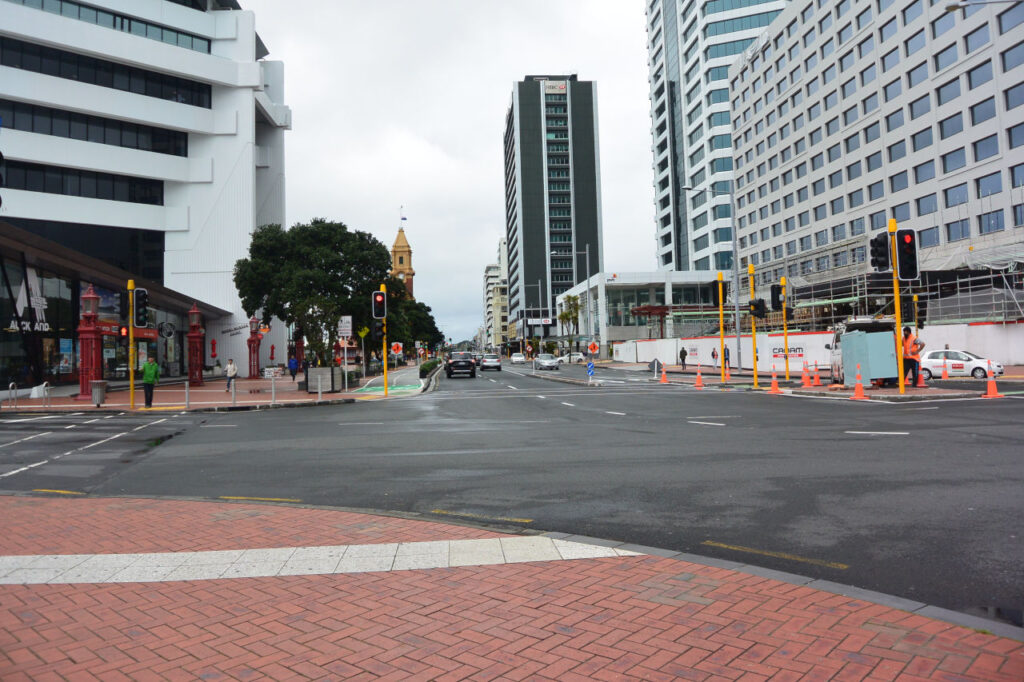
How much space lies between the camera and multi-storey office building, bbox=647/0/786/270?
84812 mm

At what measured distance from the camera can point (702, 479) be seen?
7.93 m

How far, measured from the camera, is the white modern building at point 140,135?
47.7 meters

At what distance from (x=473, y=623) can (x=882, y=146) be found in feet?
209

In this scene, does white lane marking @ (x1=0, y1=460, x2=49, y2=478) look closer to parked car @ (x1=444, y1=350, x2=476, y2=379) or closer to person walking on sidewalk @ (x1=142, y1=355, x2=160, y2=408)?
person walking on sidewalk @ (x1=142, y1=355, x2=160, y2=408)

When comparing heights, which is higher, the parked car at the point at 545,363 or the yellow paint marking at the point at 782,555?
the parked car at the point at 545,363

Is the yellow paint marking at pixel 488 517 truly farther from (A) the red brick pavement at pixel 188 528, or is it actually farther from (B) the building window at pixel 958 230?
(B) the building window at pixel 958 230

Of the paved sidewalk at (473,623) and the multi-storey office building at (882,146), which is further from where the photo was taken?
the multi-storey office building at (882,146)

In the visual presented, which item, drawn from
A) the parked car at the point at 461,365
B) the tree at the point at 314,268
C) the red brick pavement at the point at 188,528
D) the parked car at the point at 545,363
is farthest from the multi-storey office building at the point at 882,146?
the red brick pavement at the point at 188,528

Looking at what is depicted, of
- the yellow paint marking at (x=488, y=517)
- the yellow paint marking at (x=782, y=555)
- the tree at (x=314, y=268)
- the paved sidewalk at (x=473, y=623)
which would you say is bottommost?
the yellow paint marking at (x=782, y=555)

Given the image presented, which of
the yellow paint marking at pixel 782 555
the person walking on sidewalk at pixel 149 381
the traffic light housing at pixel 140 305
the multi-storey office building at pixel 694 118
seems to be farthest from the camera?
the multi-storey office building at pixel 694 118

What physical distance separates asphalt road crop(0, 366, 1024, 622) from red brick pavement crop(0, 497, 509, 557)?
718 millimetres

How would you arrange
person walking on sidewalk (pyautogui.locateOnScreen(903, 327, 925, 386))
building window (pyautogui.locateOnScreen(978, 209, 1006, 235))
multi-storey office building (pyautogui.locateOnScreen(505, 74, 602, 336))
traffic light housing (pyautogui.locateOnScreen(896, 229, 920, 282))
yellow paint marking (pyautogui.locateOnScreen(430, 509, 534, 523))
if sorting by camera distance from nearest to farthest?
yellow paint marking (pyautogui.locateOnScreen(430, 509, 534, 523)) < traffic light housing (pyautogui.locateOnScreen(896, 229, 920, 282)) < person walking on sidewalk (pyautogui.locateOnScreen(903, 327, 925, 386)) < building window (pyautogui.locateOnScreen(978, 209, 1006, 235)) < multi-storey office building (pyautogui.locateOnScreen(505, 74, 602, 336))

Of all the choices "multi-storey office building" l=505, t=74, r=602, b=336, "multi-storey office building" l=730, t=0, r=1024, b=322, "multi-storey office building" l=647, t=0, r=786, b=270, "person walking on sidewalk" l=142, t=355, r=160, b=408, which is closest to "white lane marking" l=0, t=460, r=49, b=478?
"person walking on sidewalk" l=142, t=355, r=160, b=408

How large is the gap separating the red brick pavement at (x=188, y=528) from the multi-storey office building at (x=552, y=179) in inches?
5563
